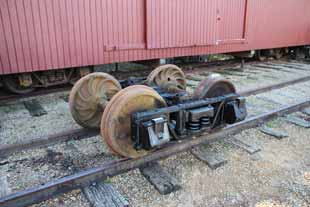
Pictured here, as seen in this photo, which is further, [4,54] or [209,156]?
[4,54]

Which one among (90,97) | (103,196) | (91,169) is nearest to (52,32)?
(90,97)

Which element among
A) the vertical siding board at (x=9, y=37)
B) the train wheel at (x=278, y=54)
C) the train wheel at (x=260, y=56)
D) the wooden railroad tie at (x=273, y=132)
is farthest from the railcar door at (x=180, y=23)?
the train wheel at (x=278, y=54)

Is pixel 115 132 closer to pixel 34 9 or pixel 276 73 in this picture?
pixel 34 9

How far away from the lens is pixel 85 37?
6012 mm

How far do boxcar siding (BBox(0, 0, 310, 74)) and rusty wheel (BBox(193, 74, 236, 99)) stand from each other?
365 cm

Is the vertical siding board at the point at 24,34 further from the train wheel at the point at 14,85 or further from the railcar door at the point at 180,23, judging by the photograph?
the railcar door at the point at 180,23

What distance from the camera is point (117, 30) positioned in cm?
639

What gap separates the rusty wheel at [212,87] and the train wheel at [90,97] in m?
1.25

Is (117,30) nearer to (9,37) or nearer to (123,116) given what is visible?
(9,37)

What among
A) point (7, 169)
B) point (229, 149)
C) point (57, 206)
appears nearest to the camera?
point (57, 206)

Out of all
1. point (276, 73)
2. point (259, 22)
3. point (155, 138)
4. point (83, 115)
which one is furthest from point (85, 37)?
point (259, 22)

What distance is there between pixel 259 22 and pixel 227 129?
765 cm

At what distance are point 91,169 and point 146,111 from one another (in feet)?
2.66

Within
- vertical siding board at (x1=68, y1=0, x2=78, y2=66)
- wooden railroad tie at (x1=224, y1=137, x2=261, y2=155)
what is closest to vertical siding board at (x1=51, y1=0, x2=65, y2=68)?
vertical siding board at (x1=68, y1=0, x2=78, y2=66)
